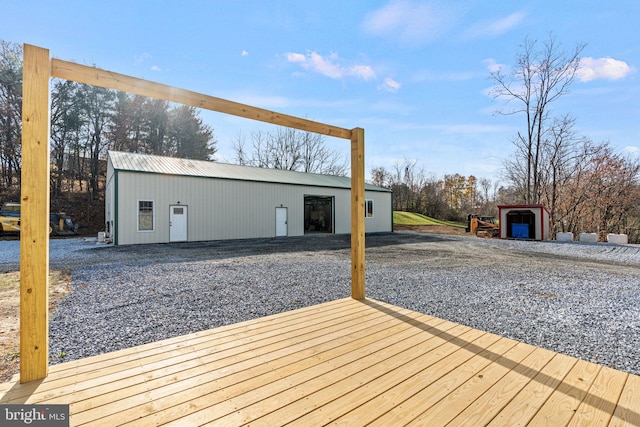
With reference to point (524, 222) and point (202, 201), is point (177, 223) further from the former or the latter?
point (524, 222)

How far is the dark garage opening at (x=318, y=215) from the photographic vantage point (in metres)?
17.8

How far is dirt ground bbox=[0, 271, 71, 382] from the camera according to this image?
2314 mm

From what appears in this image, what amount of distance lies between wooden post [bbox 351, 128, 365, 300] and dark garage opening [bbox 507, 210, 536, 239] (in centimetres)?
1368

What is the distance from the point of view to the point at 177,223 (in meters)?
11.7

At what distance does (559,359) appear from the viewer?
2002 mm

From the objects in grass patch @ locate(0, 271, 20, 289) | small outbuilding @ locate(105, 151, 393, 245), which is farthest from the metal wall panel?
grass patch @ locate(0, 271, 20, 289)

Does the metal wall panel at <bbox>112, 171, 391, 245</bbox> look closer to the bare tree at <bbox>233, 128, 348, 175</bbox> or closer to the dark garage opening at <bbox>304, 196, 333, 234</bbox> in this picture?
the dark garage opening at <bbox>304, 196, 333, 234</bbox>

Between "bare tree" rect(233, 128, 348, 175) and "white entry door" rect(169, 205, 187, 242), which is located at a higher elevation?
"bare tree" rect(233, 128, 348, 175)

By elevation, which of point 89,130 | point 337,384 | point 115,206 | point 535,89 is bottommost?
point 337,384

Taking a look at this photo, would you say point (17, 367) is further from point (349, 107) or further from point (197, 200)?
point (349, 107)

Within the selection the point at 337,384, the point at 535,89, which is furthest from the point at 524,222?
the point at 337,384

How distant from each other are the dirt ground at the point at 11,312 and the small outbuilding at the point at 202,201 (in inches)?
212

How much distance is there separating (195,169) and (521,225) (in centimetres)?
1549

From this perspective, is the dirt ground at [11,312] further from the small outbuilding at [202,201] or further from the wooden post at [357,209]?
the small outbuilding at [202,201]
